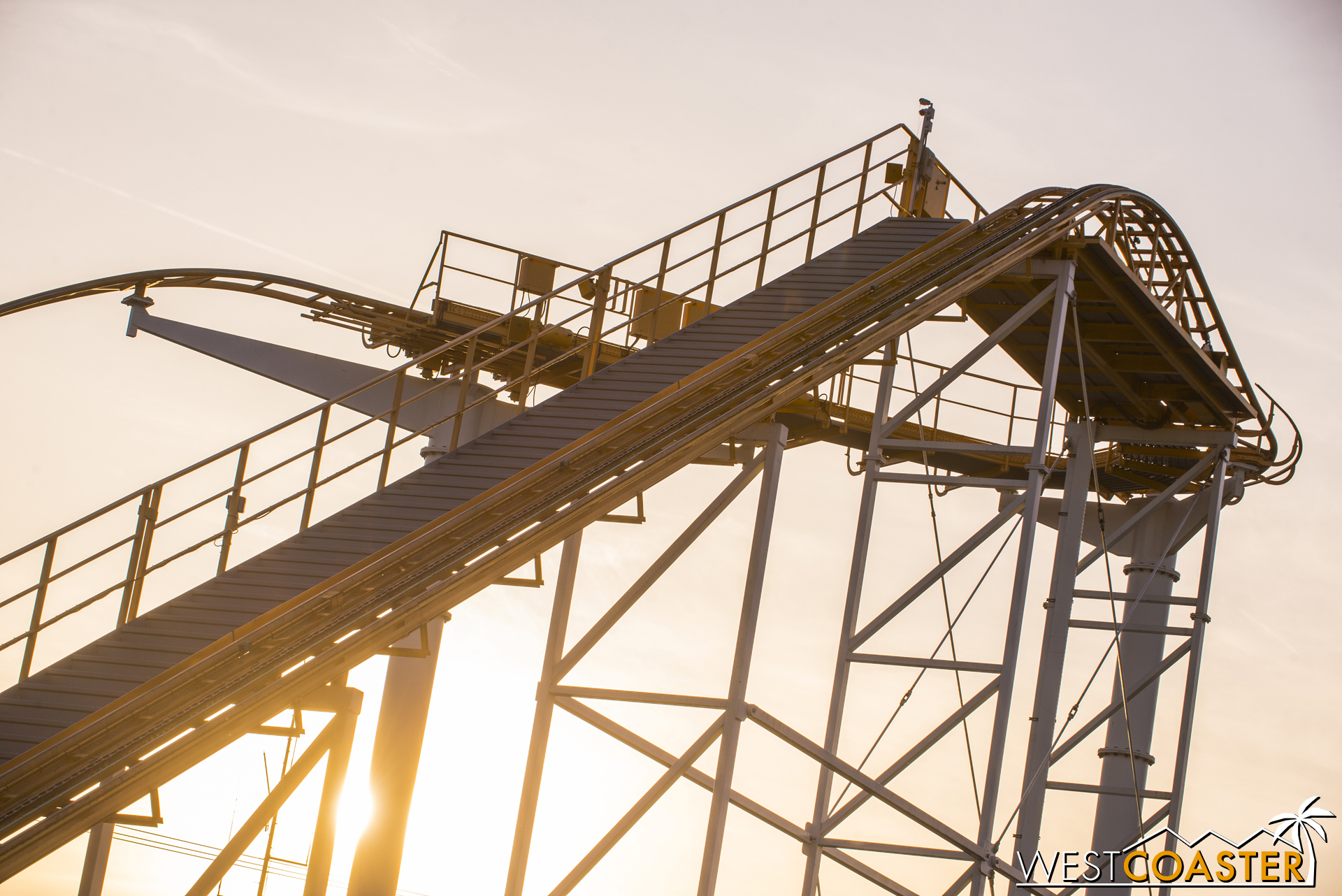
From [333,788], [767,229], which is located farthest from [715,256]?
[333,788]

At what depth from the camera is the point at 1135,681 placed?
21.4 meters

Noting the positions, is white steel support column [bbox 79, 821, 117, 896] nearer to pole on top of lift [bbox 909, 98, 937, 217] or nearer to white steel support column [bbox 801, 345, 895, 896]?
white steel support column [bbox 801, 345, 895, 896]

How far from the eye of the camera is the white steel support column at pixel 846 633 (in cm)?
1454

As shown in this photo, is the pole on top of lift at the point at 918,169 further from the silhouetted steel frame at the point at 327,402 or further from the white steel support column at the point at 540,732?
the white steel support column at the point at 540,732

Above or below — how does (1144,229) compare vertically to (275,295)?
above

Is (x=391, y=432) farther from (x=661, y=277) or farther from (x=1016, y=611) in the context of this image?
(x=1016, y=611)

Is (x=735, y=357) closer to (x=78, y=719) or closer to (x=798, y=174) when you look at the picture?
(x=798, y=174)

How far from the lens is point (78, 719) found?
9.55m

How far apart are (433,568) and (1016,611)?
6495 mm

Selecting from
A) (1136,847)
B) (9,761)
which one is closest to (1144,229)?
(1136,847)

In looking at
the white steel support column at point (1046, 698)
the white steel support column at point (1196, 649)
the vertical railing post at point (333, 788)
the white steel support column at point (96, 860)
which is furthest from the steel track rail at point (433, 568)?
the white steel support column at point (1196, 649)

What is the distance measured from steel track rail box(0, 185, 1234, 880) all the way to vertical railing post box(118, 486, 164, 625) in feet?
6.87

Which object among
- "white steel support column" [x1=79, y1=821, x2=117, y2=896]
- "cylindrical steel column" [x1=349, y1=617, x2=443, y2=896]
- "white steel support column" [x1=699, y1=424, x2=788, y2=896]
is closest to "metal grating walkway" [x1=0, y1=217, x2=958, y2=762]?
"white steel support column" [x1=79, y1=821, x2=117, y2=896]

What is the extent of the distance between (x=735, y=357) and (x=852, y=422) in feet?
35.0
